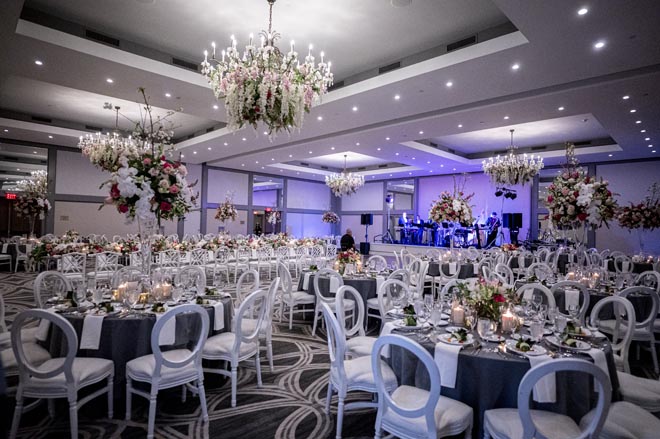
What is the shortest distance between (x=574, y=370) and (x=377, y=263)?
578 cm

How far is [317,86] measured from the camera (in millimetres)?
4492

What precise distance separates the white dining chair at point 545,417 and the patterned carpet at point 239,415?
3.64 ft

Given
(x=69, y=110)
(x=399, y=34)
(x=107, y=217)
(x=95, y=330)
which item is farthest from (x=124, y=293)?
(x=107, y=217)

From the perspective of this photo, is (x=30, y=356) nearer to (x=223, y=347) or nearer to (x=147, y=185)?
(x=223, y=347)

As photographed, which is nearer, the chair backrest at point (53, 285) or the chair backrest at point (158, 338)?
the chair backrest at point (158, 338)

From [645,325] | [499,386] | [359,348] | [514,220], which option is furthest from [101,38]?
[514,220]

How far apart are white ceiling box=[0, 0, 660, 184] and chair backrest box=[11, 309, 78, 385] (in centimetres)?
368

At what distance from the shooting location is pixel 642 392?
2551 millimetres

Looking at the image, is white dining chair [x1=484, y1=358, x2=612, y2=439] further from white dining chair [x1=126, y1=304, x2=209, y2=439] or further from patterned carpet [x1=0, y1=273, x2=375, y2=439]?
white dining chair [x1=126, y1=304, x2=209, y2=439]

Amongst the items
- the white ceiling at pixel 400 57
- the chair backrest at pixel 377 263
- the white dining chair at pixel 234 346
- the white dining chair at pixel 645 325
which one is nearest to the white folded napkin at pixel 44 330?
the white dining chair at pixel 234 346

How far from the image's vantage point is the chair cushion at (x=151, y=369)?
Result: 2801 millimetres

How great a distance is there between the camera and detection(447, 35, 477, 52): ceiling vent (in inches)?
222

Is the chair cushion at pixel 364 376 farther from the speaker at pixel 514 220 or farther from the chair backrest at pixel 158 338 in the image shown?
the speaker at pixel 514 220

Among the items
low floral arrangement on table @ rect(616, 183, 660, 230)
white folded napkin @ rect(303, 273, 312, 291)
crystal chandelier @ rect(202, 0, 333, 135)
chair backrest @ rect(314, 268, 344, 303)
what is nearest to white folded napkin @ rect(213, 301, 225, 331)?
chair backrest @ rect(314, 268, 344, 303)
